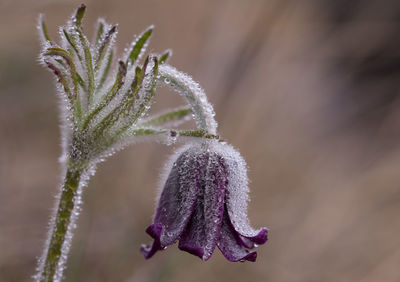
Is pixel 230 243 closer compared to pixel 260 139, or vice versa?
pixel 230 243

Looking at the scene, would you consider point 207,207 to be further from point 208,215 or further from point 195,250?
point 195,250

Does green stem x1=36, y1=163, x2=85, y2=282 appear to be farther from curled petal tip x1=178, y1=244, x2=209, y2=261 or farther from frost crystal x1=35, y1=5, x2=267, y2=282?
curled petal tip x1=178, y1=244, x2=209, y2=261

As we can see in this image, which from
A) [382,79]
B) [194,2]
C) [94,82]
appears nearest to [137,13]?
[194,2]

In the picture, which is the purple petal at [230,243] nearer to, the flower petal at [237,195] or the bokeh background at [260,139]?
the flower petal at [237,195]

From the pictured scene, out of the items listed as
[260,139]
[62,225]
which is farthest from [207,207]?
[260,139]

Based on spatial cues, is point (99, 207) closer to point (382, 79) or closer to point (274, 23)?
point (274, 23)

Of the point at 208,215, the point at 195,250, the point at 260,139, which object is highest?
the point at 260,139
